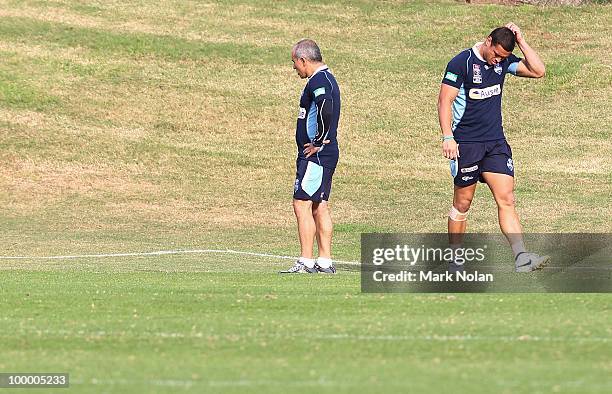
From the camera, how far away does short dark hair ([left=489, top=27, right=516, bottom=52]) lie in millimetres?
13367

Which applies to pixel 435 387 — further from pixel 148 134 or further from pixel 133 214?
pixel 148 134

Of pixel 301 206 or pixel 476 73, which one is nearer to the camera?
pixel 476 73

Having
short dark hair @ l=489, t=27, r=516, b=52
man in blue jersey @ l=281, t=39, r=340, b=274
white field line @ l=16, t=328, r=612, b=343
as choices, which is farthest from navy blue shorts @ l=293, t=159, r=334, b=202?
white field line @ l=16, t=328, r=612, b=343

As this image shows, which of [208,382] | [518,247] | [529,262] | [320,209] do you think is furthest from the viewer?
[320,209]

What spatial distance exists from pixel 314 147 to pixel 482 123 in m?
1.80

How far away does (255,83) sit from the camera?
3597 centimetres

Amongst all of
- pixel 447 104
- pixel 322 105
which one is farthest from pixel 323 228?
pixel 447 104

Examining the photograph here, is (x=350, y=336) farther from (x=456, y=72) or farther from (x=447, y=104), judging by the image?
(x=456, y=72)

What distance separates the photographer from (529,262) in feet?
43.9

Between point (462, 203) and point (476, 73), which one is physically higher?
point (476, 73)

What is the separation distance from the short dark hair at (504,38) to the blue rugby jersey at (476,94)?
281mm

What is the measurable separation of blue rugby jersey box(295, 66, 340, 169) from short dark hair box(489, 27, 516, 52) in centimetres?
189

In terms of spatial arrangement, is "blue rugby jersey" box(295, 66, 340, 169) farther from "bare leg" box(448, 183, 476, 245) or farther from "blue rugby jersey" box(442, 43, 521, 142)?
"bare leg" box(448, 183, 476, 245)

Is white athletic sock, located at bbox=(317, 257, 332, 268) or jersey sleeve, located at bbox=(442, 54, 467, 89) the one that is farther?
white athletic sock, located at bbox=(317, 257, 332, 268)
